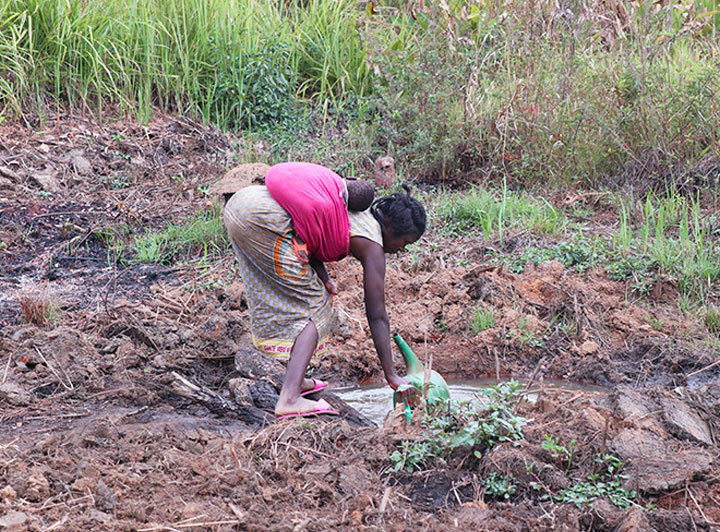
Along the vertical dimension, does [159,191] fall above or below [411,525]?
below

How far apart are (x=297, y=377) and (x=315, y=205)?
2.62 ft

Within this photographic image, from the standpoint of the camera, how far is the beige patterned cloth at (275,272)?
3729 mm

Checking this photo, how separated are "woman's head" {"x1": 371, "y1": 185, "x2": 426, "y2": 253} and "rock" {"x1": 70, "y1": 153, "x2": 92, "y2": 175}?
4.72 m

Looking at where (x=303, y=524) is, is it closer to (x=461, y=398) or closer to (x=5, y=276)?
(x=461, y=398)

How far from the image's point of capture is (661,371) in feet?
15.5

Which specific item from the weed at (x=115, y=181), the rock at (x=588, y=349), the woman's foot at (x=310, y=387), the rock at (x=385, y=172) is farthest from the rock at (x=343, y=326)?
the weed at (x=115, y=181)

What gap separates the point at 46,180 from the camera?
7395 millimetres

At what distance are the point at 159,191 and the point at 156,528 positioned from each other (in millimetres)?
5274

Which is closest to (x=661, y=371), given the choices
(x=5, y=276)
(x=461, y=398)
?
(x=461, y=398)

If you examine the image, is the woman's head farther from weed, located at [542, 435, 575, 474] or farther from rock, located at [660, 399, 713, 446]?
rock, located at [660, 399, 713, 446]

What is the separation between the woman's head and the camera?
3717mm

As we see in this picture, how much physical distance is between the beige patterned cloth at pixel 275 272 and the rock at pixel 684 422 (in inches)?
57.5

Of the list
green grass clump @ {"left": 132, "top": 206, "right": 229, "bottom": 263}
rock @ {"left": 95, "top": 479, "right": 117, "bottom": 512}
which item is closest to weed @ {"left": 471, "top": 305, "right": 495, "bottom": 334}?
green grass clump @ {"left": 132, "top": 206, "right": 229, "bottom": 263}

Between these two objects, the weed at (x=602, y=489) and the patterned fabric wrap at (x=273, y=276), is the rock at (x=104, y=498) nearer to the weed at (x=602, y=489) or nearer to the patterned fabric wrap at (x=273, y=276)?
the patterned fabric wrap at (x=273, y=276)
